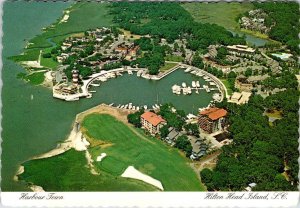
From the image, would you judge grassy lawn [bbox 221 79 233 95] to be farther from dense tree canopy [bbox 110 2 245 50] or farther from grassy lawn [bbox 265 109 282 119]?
grassy lawn [bbox 265 109 282 119]

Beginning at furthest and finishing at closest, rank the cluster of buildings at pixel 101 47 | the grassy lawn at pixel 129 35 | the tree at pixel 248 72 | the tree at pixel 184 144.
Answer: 1. the grassy lawn at pixel 129 35
2. the cluster of buildings at pixel 101 47
3. the tree at pixel 248 72
4. the tree at pixel 184 144

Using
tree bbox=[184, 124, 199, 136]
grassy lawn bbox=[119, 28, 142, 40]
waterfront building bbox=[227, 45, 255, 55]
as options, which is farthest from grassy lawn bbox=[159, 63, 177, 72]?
tree bbox=[184, 124, 199, 136]

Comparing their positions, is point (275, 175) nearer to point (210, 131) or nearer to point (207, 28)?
point (210, 131)

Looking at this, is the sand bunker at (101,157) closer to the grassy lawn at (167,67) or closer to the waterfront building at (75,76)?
the waterfront building at (75,76)

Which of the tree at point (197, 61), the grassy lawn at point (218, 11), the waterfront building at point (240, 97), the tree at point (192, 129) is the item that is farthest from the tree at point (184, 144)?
the tree at point (197, 61)

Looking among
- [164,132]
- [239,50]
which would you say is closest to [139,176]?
[164,132]

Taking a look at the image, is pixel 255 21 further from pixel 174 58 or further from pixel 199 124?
pixel 199 124
